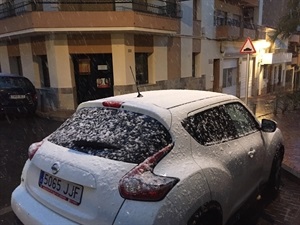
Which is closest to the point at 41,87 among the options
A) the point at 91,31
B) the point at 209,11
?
the point at 91,31

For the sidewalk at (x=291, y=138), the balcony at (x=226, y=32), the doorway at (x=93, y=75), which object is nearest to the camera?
the sidewalk at (x=291, y=138)

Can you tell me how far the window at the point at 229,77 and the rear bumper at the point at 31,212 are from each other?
61.4 feet

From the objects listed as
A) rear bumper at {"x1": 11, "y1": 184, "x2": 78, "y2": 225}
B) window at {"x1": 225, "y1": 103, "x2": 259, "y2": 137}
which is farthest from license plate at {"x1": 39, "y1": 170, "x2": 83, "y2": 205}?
window at {"x1": 225, "y1": 103, "x2": 259, "y2": 137}

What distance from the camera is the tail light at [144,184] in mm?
1938

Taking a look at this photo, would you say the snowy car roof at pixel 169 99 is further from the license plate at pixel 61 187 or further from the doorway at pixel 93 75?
the doorway at pixel 93 75

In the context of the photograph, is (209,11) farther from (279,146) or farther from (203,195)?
(203,195)

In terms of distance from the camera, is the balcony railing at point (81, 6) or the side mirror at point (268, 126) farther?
the balcony railing at point (81, 6)

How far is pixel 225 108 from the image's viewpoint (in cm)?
310

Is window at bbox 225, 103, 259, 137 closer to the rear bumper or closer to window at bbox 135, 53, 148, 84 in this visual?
the rear bumper

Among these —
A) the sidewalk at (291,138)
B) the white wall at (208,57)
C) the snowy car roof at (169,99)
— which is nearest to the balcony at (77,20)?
the sidewalk at (291,138)

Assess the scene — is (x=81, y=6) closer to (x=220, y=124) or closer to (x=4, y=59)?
(x=4, y=59)

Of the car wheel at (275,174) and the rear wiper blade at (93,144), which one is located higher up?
the rear wiper blade at (93,144)

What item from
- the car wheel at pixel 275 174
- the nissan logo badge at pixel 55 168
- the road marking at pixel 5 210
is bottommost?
the road marking at pixel 5 210

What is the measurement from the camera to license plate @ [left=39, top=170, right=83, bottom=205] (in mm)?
2119
